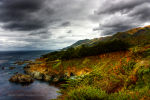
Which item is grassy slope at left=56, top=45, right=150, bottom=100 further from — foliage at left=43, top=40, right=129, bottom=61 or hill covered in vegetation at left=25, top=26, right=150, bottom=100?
foliage at left=43, top=40, right=129, bottom=61

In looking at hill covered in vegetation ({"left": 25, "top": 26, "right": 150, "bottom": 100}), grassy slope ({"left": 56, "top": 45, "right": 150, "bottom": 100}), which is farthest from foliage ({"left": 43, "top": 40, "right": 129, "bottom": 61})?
grassy slope ({"left": 56, "top": 45, "right": 150, "bottom": 100})

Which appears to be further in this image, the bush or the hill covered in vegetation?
the bush

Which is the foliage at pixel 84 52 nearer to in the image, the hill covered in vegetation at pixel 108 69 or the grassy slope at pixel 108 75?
the hill covered in vegetation at pixel 108 69

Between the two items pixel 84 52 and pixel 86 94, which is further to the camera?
pixel 84 52

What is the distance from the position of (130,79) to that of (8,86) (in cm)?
3245

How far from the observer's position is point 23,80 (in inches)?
1205

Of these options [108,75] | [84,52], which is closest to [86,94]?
[108,75]

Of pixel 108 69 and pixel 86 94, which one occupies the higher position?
pixel 108 69

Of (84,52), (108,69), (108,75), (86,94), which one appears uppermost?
(84,52)

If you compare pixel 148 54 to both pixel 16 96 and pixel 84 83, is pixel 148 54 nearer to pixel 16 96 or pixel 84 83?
pixel 84 83

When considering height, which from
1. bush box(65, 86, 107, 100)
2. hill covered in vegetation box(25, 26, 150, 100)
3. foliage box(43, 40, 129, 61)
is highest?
foliage box(43, 40, 129, 61)

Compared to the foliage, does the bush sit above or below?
below

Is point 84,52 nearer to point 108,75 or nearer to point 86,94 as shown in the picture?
point 108,75

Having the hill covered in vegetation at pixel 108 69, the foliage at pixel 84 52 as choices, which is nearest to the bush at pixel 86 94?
the hill covered in vegetation at pixel 108 69
